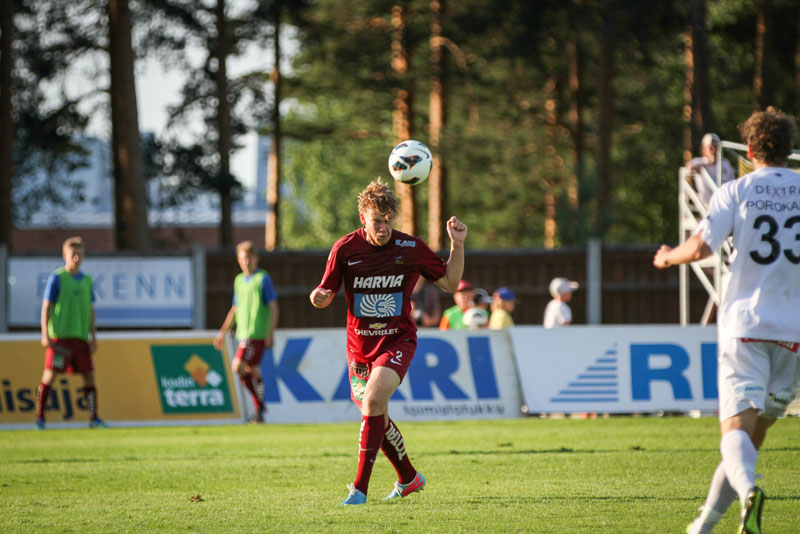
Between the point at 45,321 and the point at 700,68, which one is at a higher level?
the point at 700,68

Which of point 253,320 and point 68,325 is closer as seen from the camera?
point 68,325

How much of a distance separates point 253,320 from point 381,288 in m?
8.04

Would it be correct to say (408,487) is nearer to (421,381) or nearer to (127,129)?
(421,381)

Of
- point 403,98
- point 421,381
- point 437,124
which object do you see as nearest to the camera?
point 421,381

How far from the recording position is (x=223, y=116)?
1296 inches

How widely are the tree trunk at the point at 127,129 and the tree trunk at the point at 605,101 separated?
42.7ft

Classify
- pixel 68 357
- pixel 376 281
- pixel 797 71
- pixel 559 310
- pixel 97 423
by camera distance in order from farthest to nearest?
pixel 797 71 → pixel 559 310 → pixel 97 423 → pixel 68 357 → pixel 376 281

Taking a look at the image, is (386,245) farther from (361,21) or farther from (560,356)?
(361,21)

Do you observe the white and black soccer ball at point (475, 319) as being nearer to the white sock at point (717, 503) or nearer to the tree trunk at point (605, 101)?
the white sock at point (717, 503)

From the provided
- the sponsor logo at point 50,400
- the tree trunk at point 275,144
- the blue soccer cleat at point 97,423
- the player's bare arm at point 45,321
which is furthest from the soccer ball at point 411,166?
the tree trunk at point 275,144

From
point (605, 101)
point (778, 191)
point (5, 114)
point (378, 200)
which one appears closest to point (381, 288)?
point (378, 200)

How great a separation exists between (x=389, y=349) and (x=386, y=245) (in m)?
0.72

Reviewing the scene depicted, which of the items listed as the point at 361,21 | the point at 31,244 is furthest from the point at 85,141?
the point at 31,244

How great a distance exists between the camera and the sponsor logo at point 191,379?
16734mm
